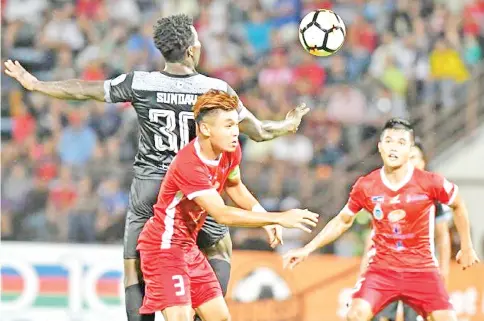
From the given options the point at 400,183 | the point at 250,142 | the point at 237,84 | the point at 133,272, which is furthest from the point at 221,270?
the point at 237,84

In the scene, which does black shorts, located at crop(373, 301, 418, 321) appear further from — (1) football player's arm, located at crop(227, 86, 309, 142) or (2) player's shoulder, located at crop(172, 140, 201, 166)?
(2) player's shoulder, located at crop(172, 140, 201, 166)

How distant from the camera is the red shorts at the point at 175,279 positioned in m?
7.32

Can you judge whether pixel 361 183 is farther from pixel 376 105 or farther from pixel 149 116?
pixel 376 105

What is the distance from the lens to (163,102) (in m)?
7.50

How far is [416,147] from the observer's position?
9.72m

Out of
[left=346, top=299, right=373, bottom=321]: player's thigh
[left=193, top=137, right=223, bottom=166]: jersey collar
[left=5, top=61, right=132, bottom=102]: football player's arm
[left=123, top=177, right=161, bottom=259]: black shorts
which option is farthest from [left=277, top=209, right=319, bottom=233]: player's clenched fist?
[left=346, top=299, right=373, bottom=321]: player's thigh

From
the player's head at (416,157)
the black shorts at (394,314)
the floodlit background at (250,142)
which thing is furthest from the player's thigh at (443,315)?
the floodlit background at (250,142)

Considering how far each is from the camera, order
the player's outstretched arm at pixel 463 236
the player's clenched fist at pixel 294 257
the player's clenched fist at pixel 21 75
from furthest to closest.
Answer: the player's outstretched arm at pixel 463 236 < the player's clenched fist at pixel 294 257 < the player's clenched fist at pixel 21 75

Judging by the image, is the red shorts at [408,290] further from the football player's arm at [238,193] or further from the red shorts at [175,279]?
the red shorts at [175,279]

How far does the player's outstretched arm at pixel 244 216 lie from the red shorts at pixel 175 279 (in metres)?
0.47

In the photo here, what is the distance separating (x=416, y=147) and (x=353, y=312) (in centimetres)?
171

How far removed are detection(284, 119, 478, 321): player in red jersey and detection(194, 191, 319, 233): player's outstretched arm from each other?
1.77m

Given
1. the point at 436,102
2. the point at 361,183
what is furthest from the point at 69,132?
the point at 361,183

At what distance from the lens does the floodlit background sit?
11906 mm
